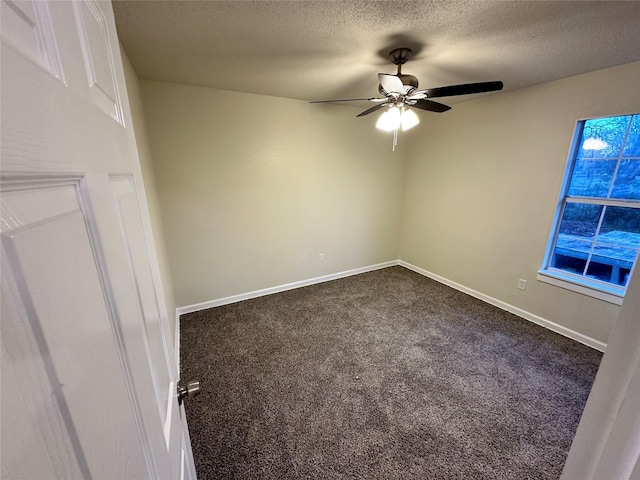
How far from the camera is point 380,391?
1900mm

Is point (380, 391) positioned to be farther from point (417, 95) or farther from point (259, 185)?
point (259, 185)

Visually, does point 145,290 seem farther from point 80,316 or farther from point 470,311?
point 470,311

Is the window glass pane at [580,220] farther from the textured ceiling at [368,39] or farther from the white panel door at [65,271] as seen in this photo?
the white panel door at [65,271]

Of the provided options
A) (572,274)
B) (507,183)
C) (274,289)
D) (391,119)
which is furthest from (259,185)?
(572,274)

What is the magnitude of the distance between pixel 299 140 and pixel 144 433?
3009 millimetres

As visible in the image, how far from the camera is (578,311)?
2.40 meters

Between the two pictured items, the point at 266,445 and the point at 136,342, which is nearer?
the point at 136,342

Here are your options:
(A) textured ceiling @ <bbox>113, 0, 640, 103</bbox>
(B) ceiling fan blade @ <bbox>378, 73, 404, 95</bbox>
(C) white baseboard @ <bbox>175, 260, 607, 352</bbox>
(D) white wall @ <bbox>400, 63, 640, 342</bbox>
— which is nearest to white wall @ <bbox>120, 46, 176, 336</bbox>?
(A) textured ceiling @ <bbox>113, 0, 640, 103</bbox>

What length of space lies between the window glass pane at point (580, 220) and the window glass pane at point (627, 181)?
6.7 inches

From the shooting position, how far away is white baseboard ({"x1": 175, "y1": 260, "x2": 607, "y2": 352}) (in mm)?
2415

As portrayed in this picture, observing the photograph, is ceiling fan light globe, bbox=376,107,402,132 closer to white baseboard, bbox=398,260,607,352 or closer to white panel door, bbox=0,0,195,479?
white panel door, bbox=0,0,195,479

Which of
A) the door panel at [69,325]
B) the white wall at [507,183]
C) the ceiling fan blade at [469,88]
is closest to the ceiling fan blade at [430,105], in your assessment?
the ceiling fan blade at [469,88]

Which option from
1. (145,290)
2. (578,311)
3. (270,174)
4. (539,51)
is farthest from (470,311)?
(145,290)

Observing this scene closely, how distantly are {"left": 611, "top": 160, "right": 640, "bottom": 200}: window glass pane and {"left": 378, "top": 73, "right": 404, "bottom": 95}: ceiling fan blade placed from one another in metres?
2.03
